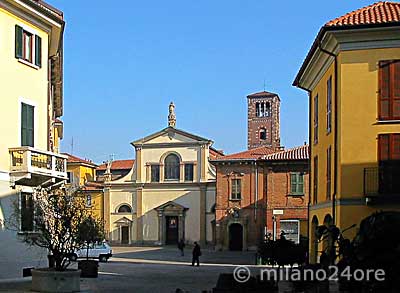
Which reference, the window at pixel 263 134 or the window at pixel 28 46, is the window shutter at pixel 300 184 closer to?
the window at pixel 28 46

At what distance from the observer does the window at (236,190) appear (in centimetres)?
5819

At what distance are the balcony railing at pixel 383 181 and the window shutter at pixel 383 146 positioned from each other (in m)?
0.37

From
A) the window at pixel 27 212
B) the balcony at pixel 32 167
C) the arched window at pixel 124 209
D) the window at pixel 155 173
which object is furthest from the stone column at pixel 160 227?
the window at pixel 27 212

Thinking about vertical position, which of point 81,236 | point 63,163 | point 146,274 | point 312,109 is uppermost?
point 312,109

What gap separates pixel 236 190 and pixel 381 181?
3608 centimetres

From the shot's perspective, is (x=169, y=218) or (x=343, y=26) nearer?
(x=343, y=26)

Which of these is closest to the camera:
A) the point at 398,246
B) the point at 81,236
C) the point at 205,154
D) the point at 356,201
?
the point at 398,246

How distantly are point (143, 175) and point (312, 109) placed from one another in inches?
1549

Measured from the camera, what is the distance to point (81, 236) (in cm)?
2034

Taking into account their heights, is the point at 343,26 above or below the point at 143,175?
above

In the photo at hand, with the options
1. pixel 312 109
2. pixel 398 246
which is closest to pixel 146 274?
pixel 312 109

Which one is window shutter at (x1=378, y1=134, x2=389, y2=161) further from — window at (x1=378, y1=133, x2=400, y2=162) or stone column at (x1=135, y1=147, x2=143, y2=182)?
stone column at (x1=135, y1=147, x2=143, y2=182)

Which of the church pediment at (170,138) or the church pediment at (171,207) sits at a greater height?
the church pediment at (170,138)

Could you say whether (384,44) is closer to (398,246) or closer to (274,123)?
(398,246)
